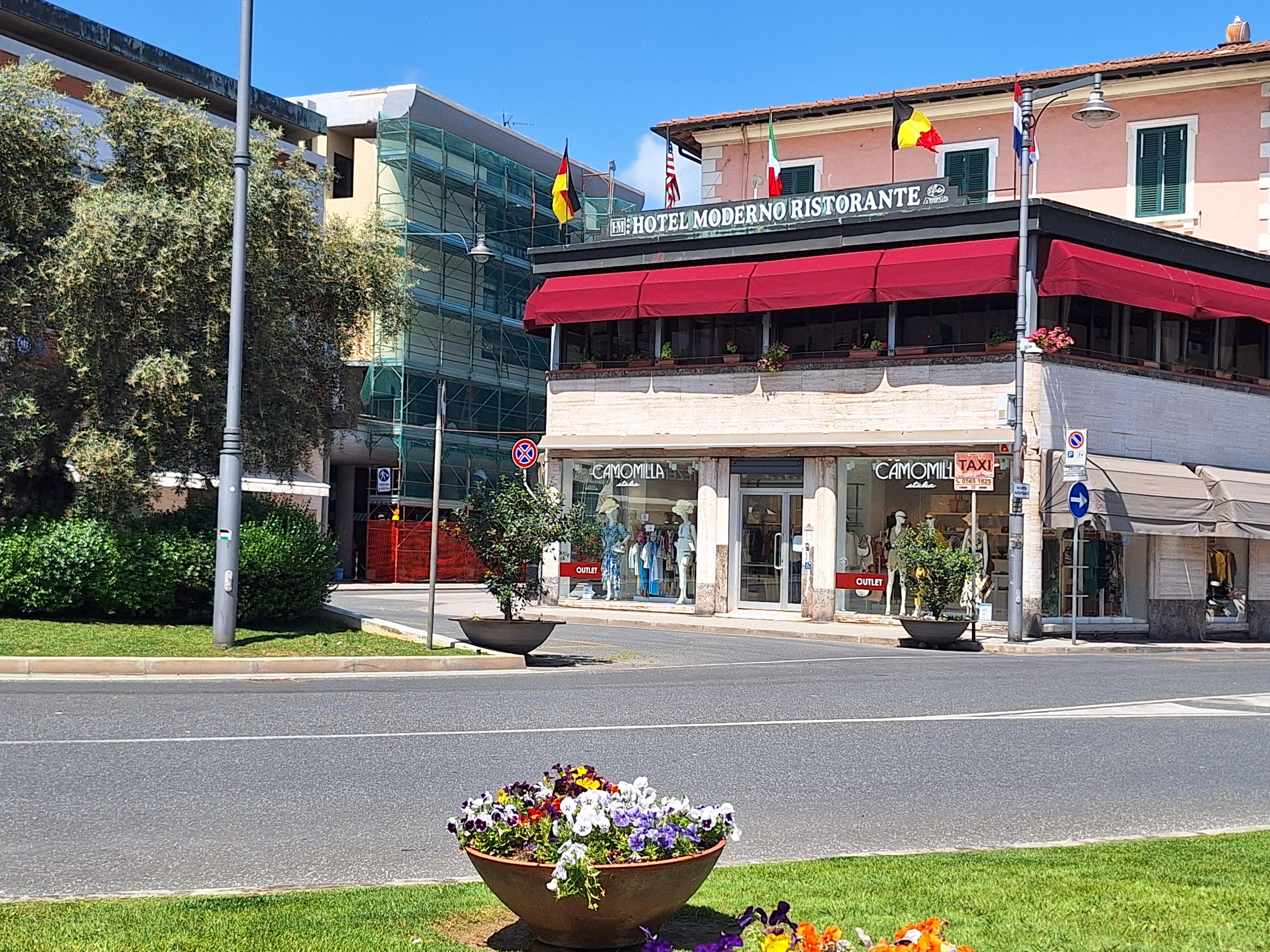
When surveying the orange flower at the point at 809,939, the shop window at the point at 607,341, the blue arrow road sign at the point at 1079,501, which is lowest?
the orange flower at the point at 809,939

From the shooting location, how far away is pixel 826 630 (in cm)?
2778

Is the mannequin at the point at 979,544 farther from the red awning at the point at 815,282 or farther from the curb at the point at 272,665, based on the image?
the curb at the point at 272,665

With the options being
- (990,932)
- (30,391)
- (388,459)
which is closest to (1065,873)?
(990,932)

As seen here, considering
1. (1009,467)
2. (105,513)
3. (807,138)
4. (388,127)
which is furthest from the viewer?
(388,127)

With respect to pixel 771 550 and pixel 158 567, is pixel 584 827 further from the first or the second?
pixel 771 550

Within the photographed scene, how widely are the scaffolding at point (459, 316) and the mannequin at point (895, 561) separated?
71.8 feet

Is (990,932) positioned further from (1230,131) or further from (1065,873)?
(1230,131)

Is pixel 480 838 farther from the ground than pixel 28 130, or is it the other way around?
pixel 28 130

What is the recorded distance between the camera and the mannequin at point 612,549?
1283 inches

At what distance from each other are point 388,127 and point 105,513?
3357 cm

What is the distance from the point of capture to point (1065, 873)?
6.66 meters

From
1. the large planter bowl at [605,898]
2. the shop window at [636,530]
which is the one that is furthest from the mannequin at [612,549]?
the large planter bowl at [605,898]

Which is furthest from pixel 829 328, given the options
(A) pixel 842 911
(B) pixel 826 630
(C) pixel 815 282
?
(A) pixel 842 911

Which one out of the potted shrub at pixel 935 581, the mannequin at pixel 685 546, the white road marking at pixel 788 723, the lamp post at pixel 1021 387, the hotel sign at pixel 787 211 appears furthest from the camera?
the mannequin at pixel 685 546
